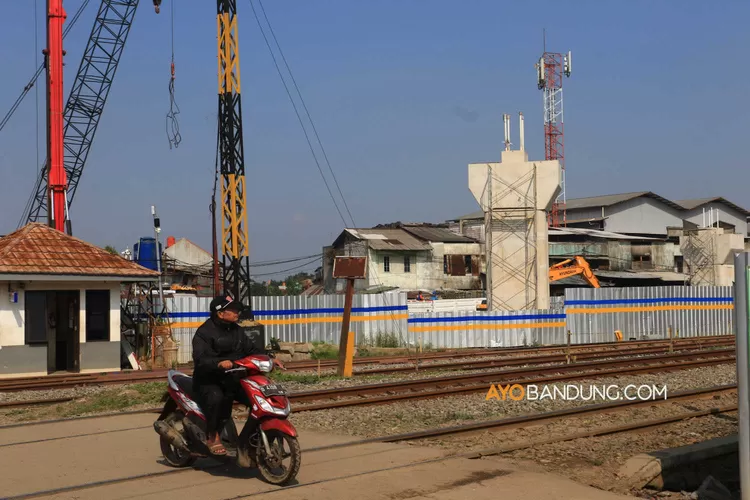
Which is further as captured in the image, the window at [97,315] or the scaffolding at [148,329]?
the scaffolding at [148,329]

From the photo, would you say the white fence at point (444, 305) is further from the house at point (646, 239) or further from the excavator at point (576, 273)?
the house at point (646, 239)

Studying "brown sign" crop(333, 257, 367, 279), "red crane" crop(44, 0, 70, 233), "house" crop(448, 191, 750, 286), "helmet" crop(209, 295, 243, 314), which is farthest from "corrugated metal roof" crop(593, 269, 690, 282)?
"helmet" crop(209, 295, 243, 314)

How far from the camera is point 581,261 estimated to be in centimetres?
5028

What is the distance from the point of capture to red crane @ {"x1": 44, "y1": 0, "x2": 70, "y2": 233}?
33438 mm

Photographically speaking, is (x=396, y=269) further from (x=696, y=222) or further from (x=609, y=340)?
(x=696, y=222)

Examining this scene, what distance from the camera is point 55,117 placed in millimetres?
34062

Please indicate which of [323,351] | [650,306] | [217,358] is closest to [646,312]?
[650,306]

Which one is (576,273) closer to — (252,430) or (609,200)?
(609,200)

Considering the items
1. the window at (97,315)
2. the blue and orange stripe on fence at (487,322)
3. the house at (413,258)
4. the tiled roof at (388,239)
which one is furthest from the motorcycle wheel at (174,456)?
the tiled roof at (388,239)

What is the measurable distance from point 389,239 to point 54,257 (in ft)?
139

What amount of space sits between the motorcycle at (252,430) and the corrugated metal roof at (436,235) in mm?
56346

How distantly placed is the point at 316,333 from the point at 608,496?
80.7 ft

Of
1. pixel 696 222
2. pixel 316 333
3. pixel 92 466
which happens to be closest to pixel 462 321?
pixel 316 333

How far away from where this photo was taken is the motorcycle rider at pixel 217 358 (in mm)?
7957
